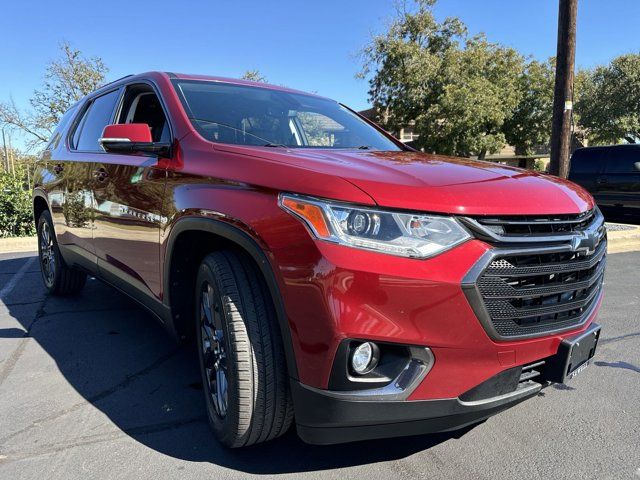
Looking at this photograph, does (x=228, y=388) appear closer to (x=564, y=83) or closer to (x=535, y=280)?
(x=535, y=280)

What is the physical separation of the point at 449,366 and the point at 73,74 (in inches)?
863

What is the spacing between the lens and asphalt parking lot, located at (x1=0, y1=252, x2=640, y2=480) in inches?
90.5

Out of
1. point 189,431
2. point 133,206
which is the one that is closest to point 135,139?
point 133,206

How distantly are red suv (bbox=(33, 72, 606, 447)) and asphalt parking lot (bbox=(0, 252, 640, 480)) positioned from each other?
30 centimetres

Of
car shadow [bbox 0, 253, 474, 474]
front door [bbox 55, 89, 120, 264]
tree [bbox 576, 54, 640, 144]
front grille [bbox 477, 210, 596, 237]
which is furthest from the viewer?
tree [bbox 576, 54, 640, 144]

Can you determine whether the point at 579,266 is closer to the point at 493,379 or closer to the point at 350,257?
the point at 493,379

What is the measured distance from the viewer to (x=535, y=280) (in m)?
1.99

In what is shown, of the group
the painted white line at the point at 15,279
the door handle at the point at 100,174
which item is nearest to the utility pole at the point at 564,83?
the door handle at the point at 100,174

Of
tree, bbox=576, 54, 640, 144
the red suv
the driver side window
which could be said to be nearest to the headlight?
the red suv

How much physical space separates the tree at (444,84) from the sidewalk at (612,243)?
55.1ft

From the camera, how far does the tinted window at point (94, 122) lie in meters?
3.97

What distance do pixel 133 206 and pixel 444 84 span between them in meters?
24.6

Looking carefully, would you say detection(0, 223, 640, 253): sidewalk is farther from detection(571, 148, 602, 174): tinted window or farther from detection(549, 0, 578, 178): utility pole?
detection(571, 148, 602, 174): tinted window

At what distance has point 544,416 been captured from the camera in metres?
2.80
